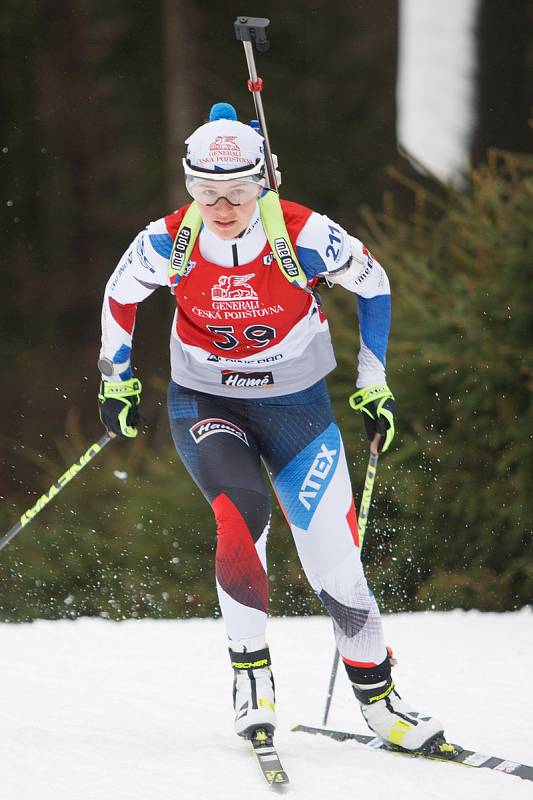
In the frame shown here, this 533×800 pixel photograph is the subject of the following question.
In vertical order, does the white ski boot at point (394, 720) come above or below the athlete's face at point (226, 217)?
below

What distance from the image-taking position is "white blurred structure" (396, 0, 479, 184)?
10.9 metres

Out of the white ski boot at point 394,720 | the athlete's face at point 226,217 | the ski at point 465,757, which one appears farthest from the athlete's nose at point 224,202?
the ski at point 465,757

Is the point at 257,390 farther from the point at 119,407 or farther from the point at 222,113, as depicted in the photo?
the point at 222,113

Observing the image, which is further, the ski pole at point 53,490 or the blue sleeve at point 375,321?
the ski pole at point 53,490

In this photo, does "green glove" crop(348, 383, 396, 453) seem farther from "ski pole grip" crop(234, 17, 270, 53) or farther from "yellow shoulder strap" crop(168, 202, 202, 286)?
"ski pole grip" crop(234, 17, 270, 53)

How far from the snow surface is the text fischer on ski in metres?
0.24

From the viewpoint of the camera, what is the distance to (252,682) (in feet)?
11.5

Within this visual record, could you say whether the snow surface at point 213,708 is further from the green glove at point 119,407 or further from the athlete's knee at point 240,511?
the green glove at point 119,407

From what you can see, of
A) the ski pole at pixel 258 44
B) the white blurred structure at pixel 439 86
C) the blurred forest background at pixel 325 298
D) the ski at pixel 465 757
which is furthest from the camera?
the white blurred structure at pixel 439 86

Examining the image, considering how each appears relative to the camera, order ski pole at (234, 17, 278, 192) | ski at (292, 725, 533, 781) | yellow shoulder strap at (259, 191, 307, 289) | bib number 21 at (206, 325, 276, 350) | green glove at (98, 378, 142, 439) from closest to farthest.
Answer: ski at (292, 725, 533, 781) < yellow shoulder strap at (259, 191, 307, 289) < bib number 21 at (206, 325, 276, 350) < ski pole at (234, 17, 278, 192) < green glove at (98, 378, 142, 439)

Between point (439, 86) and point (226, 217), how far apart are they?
815 cm

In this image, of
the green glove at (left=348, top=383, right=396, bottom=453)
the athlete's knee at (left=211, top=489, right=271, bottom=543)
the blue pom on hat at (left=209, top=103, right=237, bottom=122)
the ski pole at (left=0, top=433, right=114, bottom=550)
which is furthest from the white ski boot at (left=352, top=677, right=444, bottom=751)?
the blue pom on hat at (left=209, top=103, right=237, bottom=122)

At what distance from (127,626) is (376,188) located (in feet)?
29.5

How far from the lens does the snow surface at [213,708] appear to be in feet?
10.5
